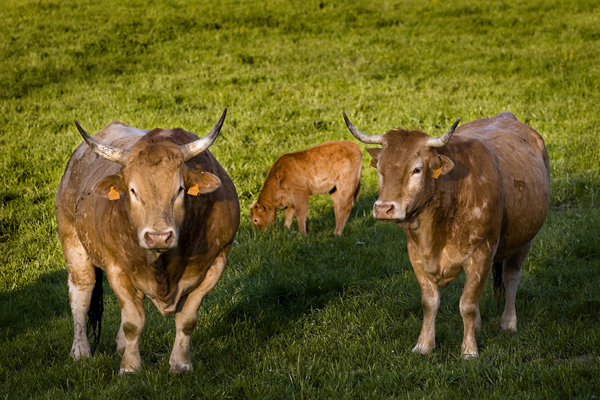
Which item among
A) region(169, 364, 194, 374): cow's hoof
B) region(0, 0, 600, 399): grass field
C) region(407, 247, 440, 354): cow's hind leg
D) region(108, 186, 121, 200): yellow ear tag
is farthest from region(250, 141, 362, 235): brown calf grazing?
region(108, 186, 121, 200): yellow ear tag

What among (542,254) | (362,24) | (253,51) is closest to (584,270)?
(542,254)

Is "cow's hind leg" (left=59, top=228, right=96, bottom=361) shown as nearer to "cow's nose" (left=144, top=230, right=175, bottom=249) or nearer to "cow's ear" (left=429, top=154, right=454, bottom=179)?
"cow's nose" (left=144, top=230, right=175, bottom=249)

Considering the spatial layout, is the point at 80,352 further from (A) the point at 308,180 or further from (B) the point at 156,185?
A: (A) the point at 308,180

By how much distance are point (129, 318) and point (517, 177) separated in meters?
3.79

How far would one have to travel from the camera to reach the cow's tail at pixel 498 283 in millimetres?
6930

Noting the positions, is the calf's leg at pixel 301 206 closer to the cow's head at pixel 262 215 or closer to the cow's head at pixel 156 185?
the cow's head at pixel 262 215

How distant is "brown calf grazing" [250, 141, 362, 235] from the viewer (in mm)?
10641

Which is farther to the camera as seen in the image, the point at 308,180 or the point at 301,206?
the point at 308,180

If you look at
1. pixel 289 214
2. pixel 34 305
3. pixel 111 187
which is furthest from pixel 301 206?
pixel 111 187

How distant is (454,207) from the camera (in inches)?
226

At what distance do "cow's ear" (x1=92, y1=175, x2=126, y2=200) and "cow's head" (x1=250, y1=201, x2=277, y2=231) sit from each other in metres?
4.93

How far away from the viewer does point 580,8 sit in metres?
22.2

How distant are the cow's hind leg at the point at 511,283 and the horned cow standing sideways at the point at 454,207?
1 centimetres

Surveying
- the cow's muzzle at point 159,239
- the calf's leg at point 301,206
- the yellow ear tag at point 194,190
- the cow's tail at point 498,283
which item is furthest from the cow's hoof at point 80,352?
the calf's leg at point 301,206
